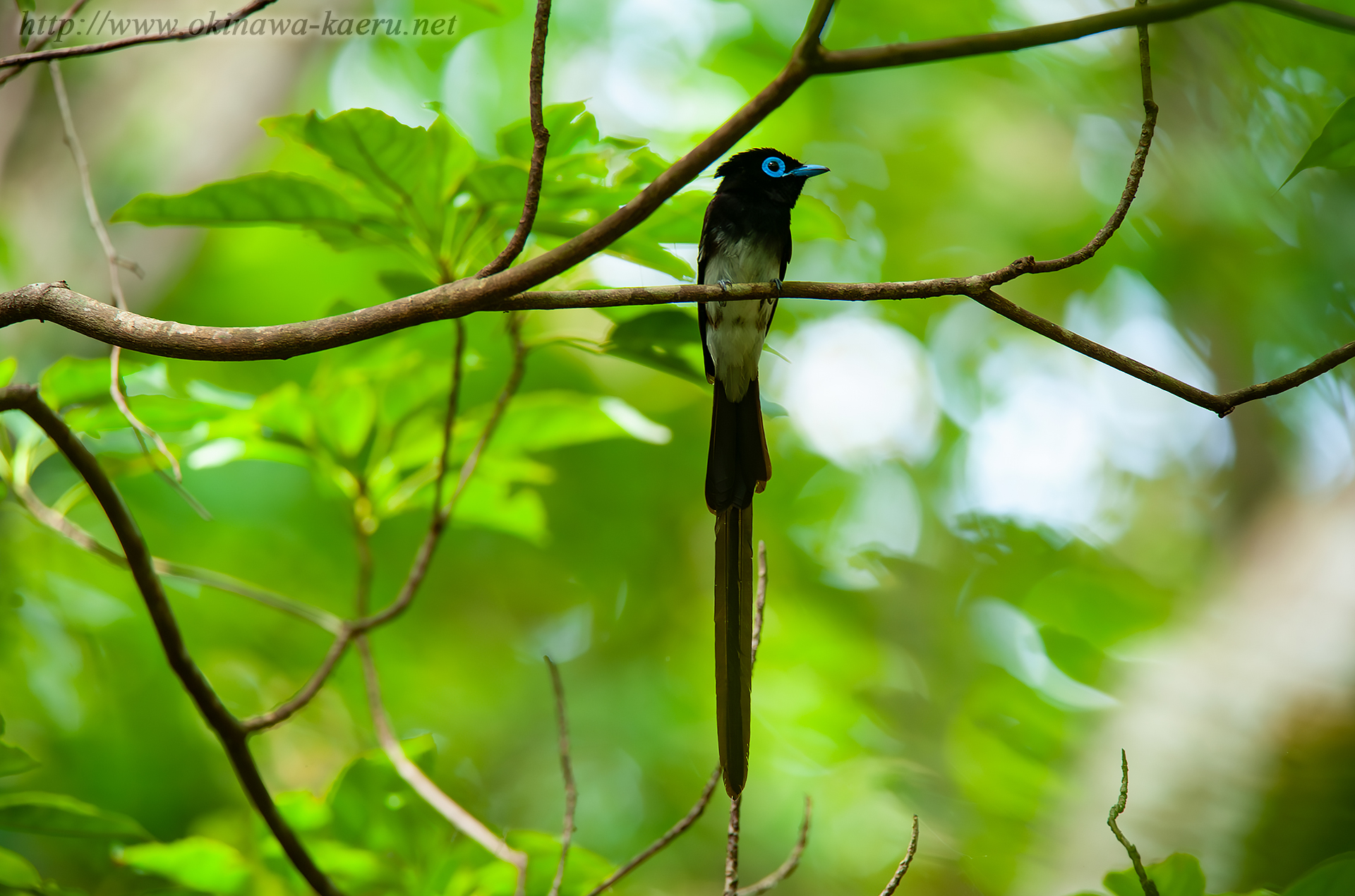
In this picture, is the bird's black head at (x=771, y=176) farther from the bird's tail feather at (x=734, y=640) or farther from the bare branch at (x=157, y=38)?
the bare branch at (x=157, y=38)

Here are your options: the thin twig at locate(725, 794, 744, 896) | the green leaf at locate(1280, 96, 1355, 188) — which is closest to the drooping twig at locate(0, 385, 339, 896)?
the thin twig at locate(725, 794, 744, 896)

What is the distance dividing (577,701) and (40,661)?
1.97 m

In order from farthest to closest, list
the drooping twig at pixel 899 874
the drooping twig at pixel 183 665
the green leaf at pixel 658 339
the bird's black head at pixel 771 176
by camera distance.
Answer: the bird's black head at pixel 771 176 < the green leaf at pixel 658 339 < the drooping twig at pixel 183 665 < the drooping twig at pixel 899 874

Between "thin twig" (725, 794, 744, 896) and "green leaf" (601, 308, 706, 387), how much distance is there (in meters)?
0.71

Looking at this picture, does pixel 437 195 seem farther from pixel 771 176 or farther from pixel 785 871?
pixel 771 176

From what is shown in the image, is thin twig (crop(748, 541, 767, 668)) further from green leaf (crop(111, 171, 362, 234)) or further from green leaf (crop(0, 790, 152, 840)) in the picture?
green leaf (crop(0, 790, 152, 840))

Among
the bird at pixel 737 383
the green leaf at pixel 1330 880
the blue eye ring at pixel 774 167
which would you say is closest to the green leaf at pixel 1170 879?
the green leaf at pixel 1330 880

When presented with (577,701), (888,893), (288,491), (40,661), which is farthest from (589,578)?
(888,893)

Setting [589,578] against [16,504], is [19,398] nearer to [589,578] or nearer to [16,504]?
[16,504]

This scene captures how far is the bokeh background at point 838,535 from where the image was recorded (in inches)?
90.0

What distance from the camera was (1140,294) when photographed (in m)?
3.76

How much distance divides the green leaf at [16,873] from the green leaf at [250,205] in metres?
0.97

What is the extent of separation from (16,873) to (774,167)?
90.6 inches

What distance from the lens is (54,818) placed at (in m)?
1.40
